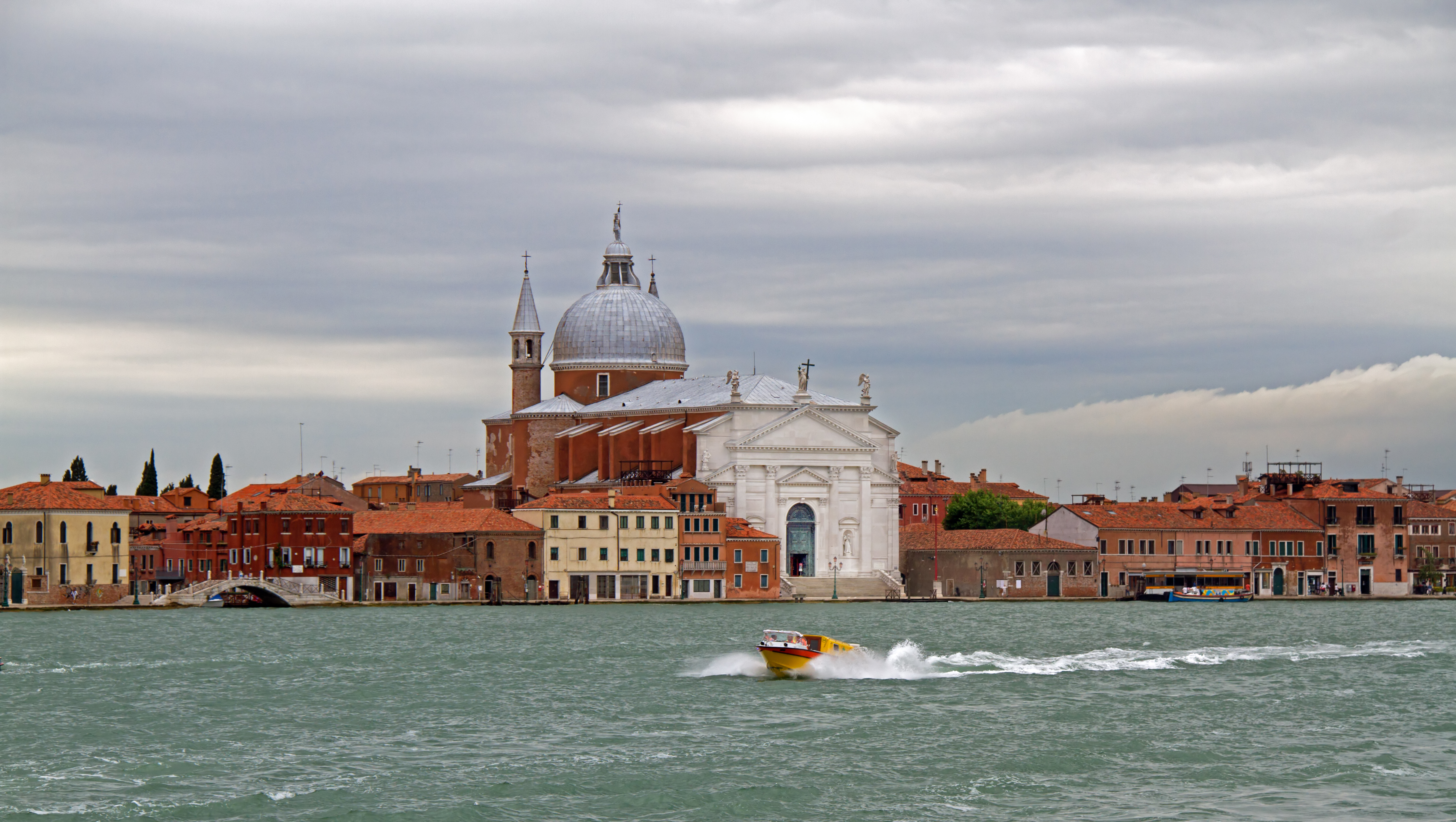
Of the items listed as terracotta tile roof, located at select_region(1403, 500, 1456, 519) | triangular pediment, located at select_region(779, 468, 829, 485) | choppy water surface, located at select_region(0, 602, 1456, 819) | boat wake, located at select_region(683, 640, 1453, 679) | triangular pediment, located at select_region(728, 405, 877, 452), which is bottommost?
choppy water surface, located at select_region(0, 602, 1456, 819)

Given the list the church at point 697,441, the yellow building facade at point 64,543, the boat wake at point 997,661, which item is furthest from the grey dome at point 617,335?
the boat wake at point 997,661

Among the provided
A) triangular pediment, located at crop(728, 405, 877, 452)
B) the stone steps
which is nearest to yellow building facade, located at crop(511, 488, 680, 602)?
the stone steps

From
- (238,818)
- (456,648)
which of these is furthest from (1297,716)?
(456,648)

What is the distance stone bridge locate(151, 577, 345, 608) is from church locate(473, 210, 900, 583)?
51.6ft

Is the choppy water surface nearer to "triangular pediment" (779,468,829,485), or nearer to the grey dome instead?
"triangular pediment" (779,468,829,485)

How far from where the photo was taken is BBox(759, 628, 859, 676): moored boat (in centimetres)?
4025

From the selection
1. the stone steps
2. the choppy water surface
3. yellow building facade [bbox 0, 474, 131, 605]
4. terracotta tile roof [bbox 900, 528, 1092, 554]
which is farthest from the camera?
terracotta tile roof [bbox 900, 528, 1092, 554]

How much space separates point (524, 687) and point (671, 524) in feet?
131

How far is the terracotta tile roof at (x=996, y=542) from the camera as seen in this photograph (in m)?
82.9

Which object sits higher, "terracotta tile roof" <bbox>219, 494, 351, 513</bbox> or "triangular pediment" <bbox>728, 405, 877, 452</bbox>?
"triangular pediment" <bbox>728, 405, 877, 452</bbox>

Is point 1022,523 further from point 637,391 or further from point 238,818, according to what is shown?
point 238,818

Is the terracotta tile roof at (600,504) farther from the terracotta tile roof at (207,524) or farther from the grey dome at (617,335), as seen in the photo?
the grey dome at (617,335)

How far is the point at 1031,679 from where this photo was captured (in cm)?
4025

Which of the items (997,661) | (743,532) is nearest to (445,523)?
(743,532)
